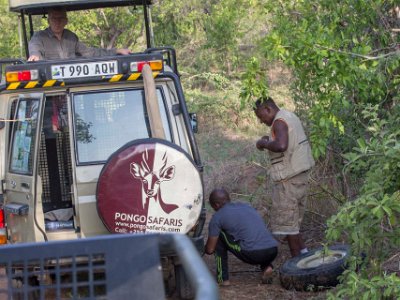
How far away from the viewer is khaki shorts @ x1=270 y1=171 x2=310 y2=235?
7.14 metres

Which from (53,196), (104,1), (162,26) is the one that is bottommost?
(53,196)

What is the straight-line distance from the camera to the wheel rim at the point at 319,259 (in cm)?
648

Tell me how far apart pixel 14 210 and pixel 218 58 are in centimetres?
1250

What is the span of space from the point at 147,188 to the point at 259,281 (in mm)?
1892

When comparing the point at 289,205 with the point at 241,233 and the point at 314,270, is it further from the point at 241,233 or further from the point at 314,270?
the point at 314,270

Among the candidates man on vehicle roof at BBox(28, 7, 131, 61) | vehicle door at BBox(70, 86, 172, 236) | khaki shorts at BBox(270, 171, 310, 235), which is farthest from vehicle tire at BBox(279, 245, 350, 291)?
man on vehicle roof at BBox(28, 7, 131, 61)

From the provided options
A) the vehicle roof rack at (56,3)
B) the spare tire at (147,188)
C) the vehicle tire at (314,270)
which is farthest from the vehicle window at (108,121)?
the vehicle tire at (314,270)

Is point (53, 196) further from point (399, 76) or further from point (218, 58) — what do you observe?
point (218, 58)

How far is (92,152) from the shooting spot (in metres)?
6.07

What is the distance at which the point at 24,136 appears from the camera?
6082 millimetres

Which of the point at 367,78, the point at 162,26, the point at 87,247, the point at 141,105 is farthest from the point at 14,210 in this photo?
the point at 162,26

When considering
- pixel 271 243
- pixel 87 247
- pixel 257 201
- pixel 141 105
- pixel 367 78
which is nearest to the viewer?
pixel 87 247

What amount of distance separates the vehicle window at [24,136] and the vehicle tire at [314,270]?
2168 mm

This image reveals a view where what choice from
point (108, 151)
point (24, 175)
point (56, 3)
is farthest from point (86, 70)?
point (56, 3)
